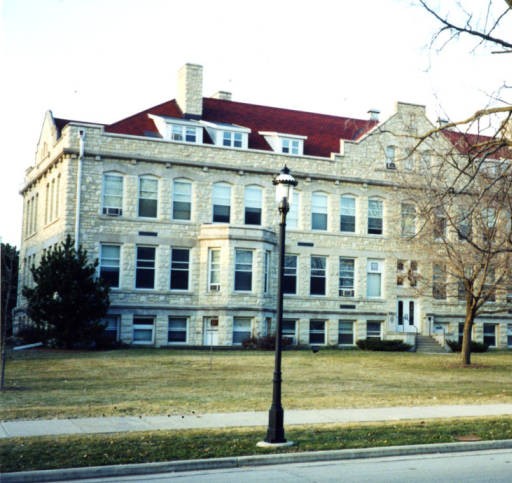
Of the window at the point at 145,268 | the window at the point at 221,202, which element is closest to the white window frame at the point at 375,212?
the window at the point at 221,202

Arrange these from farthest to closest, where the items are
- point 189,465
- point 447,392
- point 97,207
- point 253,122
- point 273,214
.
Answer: point 253,122 → point 273,214 → point 97,207 → point 447,392 → point 189,465

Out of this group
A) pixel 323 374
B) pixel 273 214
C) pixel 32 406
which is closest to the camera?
pixel 32 406

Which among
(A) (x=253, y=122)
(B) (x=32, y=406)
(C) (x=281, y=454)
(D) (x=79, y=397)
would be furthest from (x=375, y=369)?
(A) (x=253, y=122)

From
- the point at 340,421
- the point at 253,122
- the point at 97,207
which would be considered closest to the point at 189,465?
the point at 340,421

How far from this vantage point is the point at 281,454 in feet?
39.0

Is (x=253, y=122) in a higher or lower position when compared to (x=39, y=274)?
higher

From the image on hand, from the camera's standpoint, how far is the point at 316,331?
42812 millimetres

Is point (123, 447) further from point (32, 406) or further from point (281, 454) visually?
point (32, 406)

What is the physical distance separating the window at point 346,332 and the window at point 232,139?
11153 mm

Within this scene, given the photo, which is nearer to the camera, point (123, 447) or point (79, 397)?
point (123, 447)

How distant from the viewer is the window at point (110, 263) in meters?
38.4

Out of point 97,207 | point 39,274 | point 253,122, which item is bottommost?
point 39,274

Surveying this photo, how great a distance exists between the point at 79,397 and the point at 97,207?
21214mm

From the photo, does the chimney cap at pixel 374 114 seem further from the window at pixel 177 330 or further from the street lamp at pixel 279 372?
the street lamp at pixel 279 372
